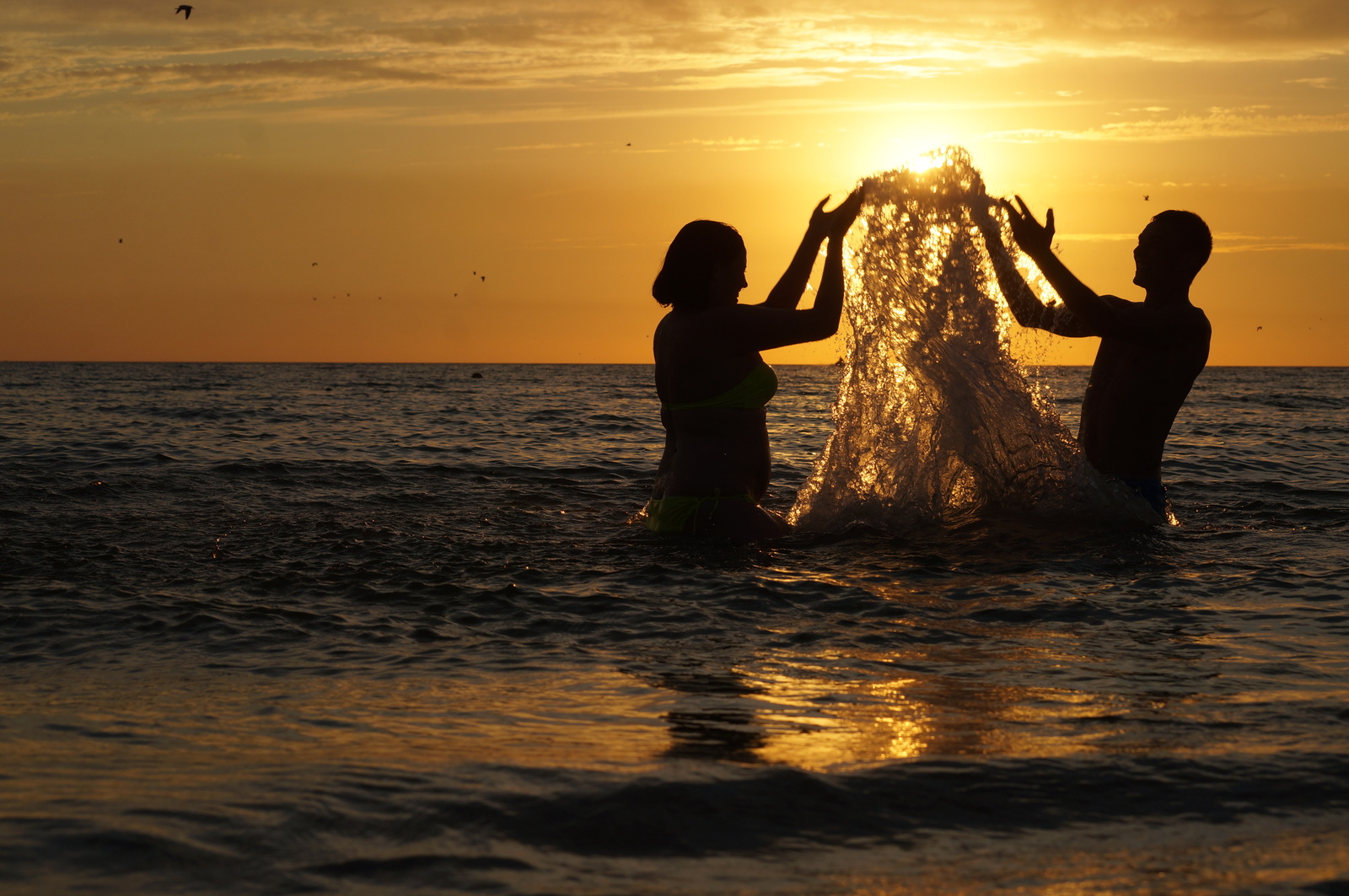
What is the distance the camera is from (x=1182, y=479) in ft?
39.2

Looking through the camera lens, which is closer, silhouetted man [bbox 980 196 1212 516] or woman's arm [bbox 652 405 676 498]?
silhouetted man [bbox 980 196 1212 516]

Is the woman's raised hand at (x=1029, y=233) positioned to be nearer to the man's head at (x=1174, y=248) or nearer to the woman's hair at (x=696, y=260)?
the man's head at (x=1174, y=248)

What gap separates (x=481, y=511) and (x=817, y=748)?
6006 mm

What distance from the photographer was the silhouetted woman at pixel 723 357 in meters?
6.18

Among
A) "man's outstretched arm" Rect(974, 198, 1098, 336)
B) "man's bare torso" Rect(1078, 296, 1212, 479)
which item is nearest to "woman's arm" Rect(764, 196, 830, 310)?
"man's outstretched arm" Rect(974, 198, 1098, 336)

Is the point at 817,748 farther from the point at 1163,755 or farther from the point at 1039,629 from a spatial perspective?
the point at 1039,629

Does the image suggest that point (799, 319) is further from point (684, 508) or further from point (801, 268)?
point (684, 508)

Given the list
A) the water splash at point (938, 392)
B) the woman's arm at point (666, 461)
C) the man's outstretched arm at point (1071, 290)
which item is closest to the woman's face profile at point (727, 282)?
the woman's arm at point (666, 461)

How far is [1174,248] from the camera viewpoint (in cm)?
692

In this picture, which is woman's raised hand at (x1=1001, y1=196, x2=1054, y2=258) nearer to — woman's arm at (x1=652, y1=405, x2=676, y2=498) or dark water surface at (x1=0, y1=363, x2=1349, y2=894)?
dark water surface at (x1=0, y1=363, x2=1349, y2=894)

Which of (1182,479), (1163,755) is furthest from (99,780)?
(1182,479)

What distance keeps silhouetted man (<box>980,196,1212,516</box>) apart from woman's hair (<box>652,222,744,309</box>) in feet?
5.99

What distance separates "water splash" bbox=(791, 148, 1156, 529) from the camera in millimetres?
7309

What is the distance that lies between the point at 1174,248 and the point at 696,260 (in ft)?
9.65
